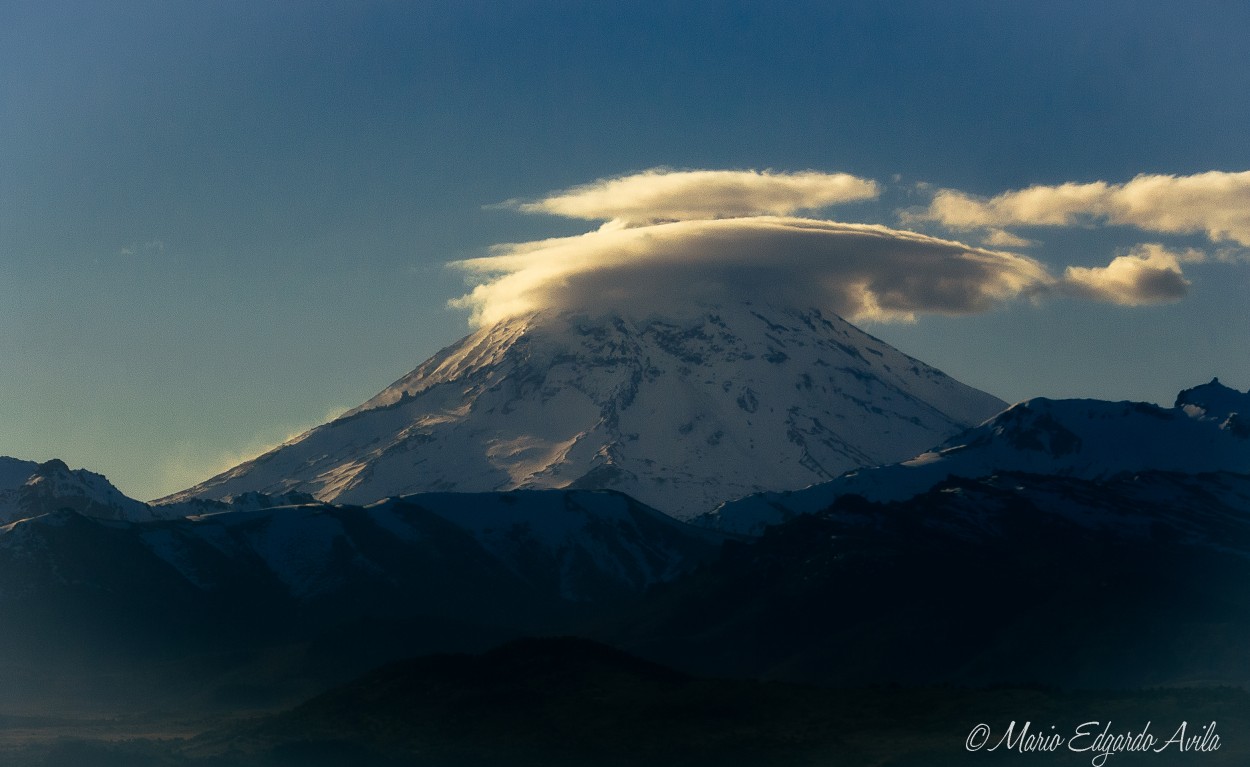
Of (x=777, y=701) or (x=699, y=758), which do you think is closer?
(x=699, y=758)

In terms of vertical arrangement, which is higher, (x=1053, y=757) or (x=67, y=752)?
(x=67, y=752)

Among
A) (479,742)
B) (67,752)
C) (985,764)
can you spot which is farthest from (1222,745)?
(67,752)

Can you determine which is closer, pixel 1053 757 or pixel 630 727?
pixel 1053 757

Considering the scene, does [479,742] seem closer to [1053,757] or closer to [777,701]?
[777,701]

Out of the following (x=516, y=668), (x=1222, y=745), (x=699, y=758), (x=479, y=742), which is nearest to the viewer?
(x=1222, y=745)

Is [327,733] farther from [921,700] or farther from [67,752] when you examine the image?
[921,700]

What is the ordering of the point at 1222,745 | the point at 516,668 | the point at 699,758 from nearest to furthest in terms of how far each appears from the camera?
the point at 1222,745
the point at 699,758
the point at 516,668

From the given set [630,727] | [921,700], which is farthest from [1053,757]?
[630,727]

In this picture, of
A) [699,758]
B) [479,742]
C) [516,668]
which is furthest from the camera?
[516,668]

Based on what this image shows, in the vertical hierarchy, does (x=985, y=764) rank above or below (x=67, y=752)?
below
